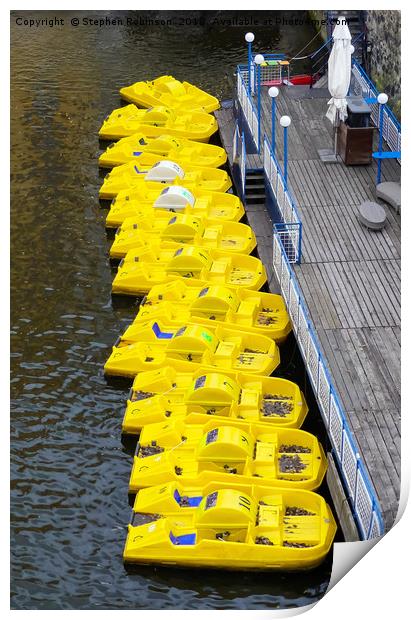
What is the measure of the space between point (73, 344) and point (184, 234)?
16.8 ft

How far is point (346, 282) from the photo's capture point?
90.5 ft

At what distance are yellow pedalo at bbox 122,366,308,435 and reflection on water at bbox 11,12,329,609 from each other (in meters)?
0.85

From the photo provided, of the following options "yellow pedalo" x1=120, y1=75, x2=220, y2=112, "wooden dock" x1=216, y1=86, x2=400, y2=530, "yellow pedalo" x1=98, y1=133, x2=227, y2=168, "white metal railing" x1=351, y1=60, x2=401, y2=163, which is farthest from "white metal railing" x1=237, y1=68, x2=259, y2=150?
"white metal railing" x1=351, y1=60, x2=401, y2=163

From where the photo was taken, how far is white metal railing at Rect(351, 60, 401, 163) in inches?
1296

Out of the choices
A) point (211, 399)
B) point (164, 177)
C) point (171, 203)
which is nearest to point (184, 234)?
point (171, 203)

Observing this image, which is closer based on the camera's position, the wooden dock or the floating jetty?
the floating jetty

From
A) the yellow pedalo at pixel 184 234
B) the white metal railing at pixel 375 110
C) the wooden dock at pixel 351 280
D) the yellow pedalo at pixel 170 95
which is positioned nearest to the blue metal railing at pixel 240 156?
the wooden dock at pixel 351 280

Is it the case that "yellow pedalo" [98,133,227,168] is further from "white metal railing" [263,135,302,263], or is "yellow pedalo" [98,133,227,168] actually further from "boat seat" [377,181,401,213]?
"boat seat" [377,181,401,213]

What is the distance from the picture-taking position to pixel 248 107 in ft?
121

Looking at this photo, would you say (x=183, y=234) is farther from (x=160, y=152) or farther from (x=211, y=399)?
(x=211, y=399)

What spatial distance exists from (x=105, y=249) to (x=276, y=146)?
6.32 m

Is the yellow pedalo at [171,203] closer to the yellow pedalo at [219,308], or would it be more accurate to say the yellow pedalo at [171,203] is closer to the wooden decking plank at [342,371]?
the yellow pedalo at [219,308]

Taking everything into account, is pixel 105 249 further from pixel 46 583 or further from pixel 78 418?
pixel 46 583

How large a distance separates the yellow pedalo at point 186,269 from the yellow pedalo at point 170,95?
447 inches
